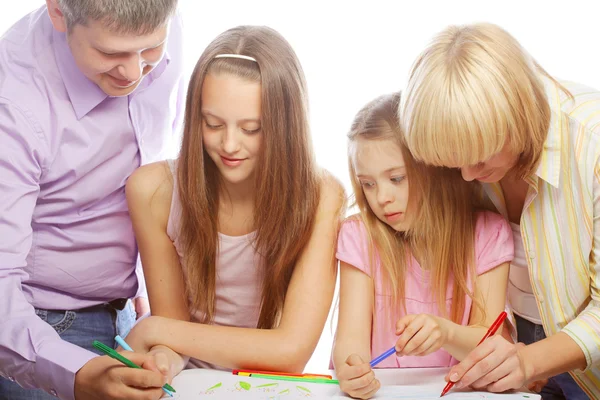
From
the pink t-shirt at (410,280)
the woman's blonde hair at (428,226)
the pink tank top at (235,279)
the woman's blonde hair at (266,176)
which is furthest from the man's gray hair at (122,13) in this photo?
the pink t-shirt at (410,280)

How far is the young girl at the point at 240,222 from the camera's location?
5.17 feet

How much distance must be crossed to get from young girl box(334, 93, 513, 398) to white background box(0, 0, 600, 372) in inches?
31.4

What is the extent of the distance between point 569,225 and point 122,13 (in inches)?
36.9

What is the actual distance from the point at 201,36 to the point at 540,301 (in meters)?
1.38

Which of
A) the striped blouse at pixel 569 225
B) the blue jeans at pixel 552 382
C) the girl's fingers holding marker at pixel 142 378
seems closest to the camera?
the girl's fingers holding marker at pixel 142 378

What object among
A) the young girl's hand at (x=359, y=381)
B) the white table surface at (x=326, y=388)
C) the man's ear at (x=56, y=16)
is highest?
the man's ear at (x=56, y=16)

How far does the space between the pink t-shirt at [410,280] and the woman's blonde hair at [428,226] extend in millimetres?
13

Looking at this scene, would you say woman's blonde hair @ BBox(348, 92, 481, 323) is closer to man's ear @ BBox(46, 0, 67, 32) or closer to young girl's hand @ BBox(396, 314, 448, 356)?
young girl's hand @ BBox(396, 314, 448, 356)

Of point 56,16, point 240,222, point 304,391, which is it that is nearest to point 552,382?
point 304,391

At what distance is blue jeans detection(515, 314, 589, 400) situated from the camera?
1.71 metres

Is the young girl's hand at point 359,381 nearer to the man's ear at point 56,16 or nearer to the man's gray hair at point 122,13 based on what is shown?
the man's gray hair at point 122,13

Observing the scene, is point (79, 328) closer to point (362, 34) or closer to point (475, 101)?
point (475, 101)

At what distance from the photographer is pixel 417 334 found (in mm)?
1432

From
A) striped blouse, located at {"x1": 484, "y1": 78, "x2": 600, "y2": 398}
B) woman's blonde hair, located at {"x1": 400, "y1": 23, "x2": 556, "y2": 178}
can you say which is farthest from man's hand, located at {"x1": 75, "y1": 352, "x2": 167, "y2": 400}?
striped blouse, located at {"x1": 484, "y1": 78, "x2": 600, "y2": 398}
